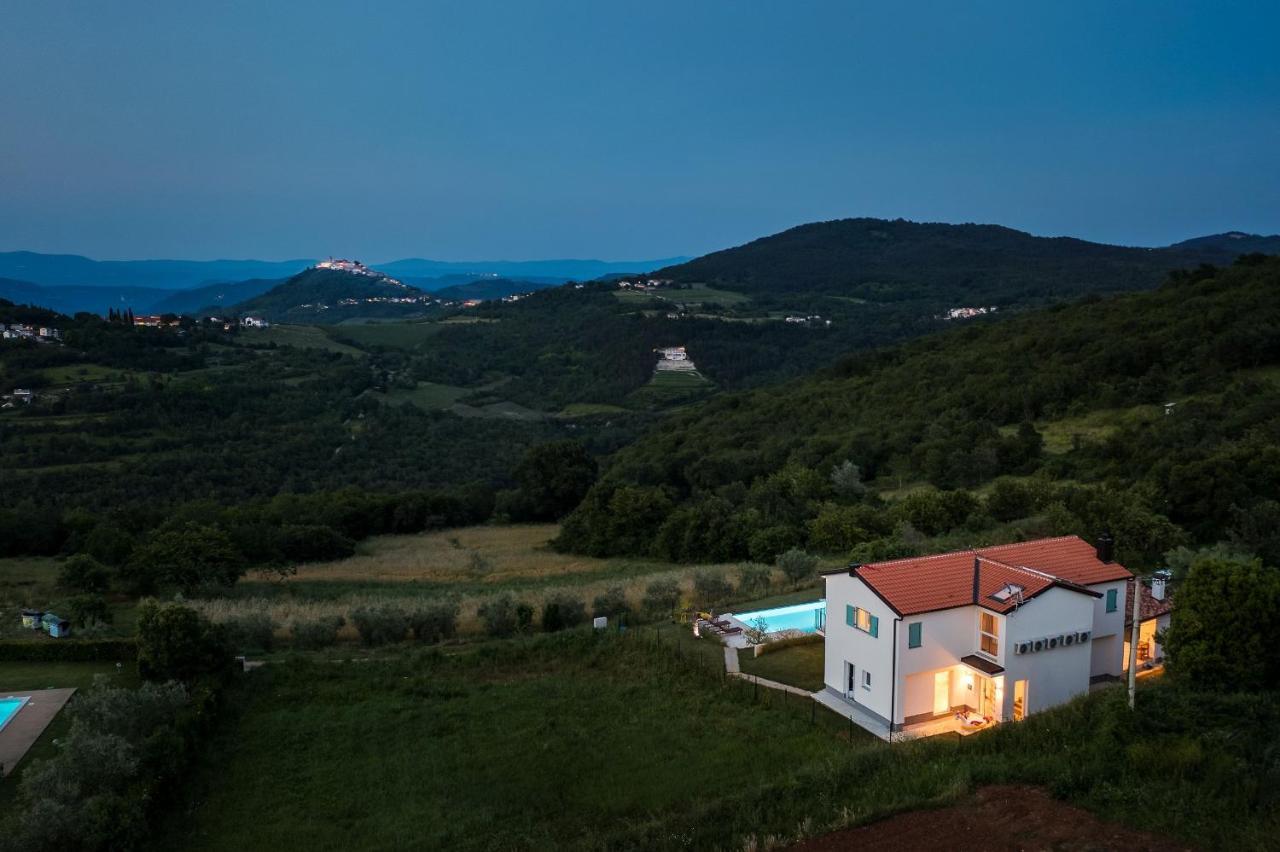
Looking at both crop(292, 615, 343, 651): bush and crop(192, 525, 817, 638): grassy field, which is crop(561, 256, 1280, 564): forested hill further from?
crop(292, 615, 343, 651): bush

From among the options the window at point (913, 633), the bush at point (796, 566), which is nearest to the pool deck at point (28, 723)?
the window at point (913, 633)

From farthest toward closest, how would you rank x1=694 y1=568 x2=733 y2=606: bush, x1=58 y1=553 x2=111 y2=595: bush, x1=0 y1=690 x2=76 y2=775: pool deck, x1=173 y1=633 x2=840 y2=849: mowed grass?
1. x1=58 y1=553 x2=111 y2=595: bush
2. x1=694 y1=568 x2=733 y2=606: bush
3. x1=0 y1=690 x2=76 y2=775: pool deck
4. x1=173 y1=633 x2=840 y2=849: mowed grass

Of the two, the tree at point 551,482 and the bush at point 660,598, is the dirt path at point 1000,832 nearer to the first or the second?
the bush at point 660,598

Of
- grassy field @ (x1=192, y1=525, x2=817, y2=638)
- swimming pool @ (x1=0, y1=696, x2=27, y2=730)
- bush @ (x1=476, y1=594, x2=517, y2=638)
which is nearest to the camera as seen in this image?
swimming pool @ (x1=0, y1=696, x2=27, y2=730)

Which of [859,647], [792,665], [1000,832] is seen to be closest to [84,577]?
[792,665]

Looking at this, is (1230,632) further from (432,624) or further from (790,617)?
(432,624)

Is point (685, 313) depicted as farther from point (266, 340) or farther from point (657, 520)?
point (657, 520)

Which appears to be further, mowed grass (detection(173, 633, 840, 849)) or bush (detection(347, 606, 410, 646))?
bush (detection(347, 606, 410, 646))

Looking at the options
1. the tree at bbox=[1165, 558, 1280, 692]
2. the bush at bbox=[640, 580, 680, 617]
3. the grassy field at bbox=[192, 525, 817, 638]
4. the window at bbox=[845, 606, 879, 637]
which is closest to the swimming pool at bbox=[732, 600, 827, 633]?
the grassy field at bbox=[192, 525, 817, 638]
